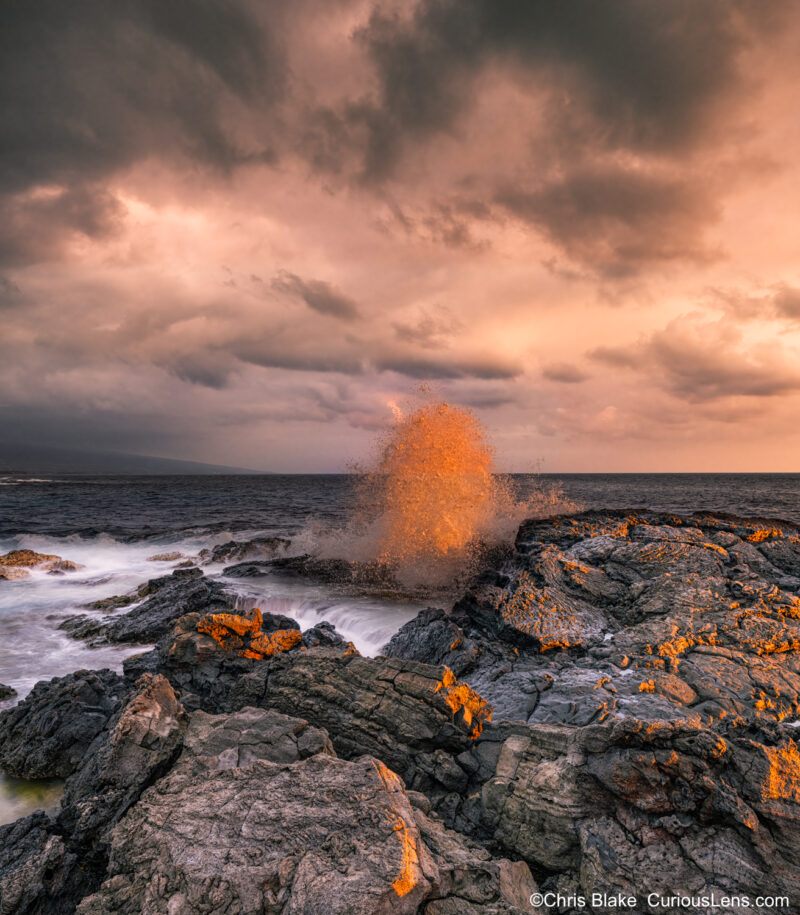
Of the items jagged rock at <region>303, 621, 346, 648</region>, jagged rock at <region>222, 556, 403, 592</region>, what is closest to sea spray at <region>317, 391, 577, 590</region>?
jagged rock at <region>222, 556, 403, 592</region>

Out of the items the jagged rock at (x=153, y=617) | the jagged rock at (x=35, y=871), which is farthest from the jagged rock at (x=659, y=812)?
the jagged rock at (x=153, y=617)

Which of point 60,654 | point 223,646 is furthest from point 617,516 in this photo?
point 60,654

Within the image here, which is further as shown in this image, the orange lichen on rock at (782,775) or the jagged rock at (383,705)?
the jagged rock at (383,705)

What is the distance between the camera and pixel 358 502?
22.5m

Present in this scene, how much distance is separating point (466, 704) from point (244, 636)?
12.4ft

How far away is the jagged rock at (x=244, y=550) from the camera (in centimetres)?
2092

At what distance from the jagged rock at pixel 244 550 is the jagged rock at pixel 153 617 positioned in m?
8.06

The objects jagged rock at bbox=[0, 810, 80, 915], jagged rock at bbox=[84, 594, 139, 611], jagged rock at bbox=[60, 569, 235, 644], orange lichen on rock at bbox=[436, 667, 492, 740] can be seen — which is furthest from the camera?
jagged rock at bbox=[84, 594, 139, 611]

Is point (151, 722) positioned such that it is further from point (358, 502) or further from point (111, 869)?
point (358, 502)

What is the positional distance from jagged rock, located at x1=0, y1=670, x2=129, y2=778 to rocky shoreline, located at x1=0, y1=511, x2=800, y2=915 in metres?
0.03

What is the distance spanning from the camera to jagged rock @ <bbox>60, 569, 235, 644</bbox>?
10914mm

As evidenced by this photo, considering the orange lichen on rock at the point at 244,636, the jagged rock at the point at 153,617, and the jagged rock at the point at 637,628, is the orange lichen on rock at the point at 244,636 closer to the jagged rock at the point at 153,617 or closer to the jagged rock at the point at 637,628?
the jagged rock at the point at 637,628

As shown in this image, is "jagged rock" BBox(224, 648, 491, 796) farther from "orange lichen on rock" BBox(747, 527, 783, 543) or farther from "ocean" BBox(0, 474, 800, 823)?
"orange lichen on rock" BBox(747, 527, 783, 543)

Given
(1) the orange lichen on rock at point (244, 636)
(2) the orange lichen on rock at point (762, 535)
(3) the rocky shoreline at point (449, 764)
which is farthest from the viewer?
(2) the orange lichen on rock at point (762, 535)
